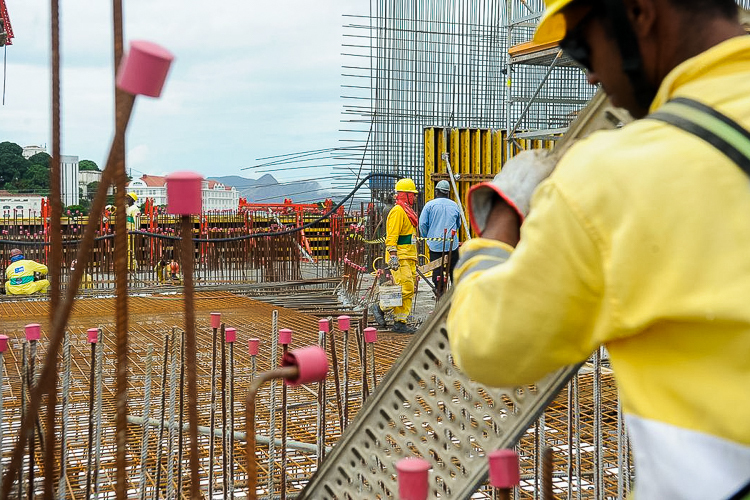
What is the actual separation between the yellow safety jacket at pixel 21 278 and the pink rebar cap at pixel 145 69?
12.2 meters

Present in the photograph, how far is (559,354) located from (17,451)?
3.58ft

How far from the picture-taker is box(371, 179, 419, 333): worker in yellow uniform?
925 centimetres

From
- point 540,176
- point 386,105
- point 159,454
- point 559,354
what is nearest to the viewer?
point 559,354

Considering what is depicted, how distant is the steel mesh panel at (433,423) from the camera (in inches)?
72.9

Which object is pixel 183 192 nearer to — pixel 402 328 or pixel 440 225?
pixel 402 328

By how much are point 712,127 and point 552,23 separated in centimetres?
38

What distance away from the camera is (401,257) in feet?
31.3

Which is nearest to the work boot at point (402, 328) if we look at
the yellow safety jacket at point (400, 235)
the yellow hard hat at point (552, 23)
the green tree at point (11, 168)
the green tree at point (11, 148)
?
the yellow safety jacket at point (400, 235)

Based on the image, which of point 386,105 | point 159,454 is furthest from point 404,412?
point 386,105

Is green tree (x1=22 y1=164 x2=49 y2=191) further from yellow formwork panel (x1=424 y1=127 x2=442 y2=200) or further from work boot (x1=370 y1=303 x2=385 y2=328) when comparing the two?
work boot (x1=370 y1=303 x2=385 y2=328)

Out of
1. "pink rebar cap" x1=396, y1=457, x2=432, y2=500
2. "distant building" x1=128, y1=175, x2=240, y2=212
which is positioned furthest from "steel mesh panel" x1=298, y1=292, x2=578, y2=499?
"distant building" x1=128, y1=175, x2=240, y2=212

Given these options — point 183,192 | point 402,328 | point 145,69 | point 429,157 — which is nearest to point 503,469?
point 183,192

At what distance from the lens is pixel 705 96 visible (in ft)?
3.37

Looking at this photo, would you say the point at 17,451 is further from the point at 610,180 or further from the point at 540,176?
the point at 610,180
